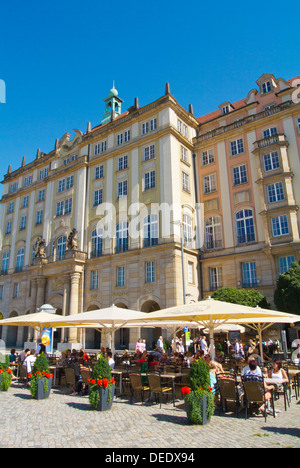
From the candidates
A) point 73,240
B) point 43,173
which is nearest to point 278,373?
point 73,240

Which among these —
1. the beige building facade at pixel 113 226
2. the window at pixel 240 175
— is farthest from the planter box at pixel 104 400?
the window at pixel 240 175

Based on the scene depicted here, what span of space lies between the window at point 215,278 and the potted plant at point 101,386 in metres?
21.7

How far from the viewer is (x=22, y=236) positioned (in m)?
43.6

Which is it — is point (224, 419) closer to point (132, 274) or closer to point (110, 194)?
point (132, 274)

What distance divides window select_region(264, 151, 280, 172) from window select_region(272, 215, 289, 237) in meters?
4.43

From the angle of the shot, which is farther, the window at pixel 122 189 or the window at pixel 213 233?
the window at pixel 122 189

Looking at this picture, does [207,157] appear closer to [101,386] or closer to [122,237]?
[122,237]

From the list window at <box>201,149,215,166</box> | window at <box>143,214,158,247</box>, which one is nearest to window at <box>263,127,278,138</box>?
window at <box>201,149,215,166</box>

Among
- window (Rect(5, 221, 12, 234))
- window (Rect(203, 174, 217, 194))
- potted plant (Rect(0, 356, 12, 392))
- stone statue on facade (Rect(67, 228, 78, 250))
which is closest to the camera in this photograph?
potted plant (Rect(0, 356, 12, 392))

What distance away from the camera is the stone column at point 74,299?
3198 cm

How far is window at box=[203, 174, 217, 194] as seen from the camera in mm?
32750

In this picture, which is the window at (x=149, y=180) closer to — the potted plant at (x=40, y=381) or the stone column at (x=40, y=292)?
the stone column at (x=40, y=292)

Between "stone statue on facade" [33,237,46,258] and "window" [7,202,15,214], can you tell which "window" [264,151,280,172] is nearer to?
"stone statue on facade" [33,237,46,258]
